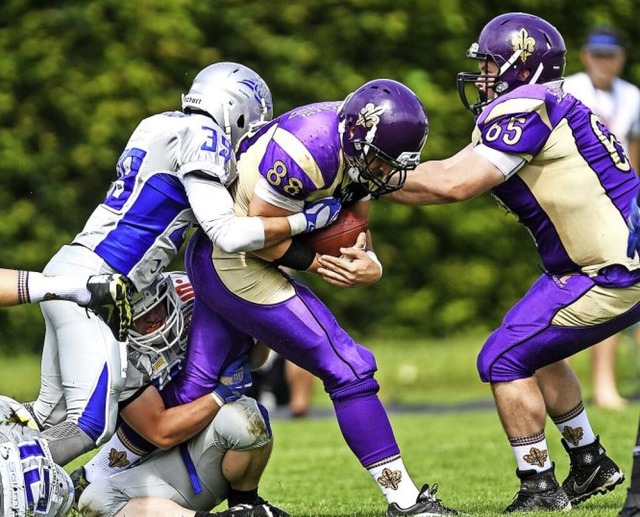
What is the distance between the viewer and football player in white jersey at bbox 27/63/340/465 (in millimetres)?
5027

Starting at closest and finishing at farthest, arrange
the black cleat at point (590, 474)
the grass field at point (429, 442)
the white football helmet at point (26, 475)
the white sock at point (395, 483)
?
the white football helmet at point (26, 475), the white sock at point (395, 483), the black cleat at point (590, 474), the grass field at point (429, 442)

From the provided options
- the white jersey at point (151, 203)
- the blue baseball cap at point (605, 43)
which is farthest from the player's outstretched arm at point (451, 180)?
the blue baseball cap at point (605, 43)

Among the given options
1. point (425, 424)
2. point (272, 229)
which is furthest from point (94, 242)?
point (425, 424)

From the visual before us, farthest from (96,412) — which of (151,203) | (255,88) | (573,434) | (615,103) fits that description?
(615,103)

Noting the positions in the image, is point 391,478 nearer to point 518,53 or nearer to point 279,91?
point 518,53

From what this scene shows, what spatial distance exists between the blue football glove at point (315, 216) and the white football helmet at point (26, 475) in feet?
3.85

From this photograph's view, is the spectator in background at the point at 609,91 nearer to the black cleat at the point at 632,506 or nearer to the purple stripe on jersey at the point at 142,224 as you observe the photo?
the purple stripe on jersey at the point at 142,224

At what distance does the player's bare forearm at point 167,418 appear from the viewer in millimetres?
5289

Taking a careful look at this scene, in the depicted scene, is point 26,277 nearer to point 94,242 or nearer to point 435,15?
point 94,242

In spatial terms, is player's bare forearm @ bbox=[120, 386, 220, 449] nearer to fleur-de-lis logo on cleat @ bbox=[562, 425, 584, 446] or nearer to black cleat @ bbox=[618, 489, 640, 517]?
fleur-de-lis logo on cleat @ bbox=[562, 425, 584, 446]

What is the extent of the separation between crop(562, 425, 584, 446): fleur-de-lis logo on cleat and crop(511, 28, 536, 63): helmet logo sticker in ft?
4.99

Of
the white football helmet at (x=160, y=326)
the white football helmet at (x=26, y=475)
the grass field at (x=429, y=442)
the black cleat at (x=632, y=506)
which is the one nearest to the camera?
the black cleat at (x=632, y=506)

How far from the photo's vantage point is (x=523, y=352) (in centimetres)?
545

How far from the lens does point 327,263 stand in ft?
16.9
